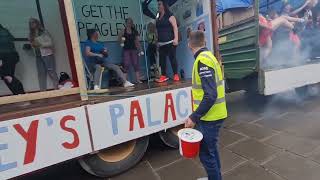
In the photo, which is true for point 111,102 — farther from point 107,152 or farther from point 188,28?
point 188,28

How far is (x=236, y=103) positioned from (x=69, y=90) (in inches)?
217

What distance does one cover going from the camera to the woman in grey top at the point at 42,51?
499 centimetres

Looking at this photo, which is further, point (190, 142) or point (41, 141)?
point (41, 141)

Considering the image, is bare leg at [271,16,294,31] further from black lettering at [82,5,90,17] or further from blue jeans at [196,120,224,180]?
blue jeans at [196,120,224,180]

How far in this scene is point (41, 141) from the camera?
2871mm

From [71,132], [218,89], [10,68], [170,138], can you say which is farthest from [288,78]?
[10,68]

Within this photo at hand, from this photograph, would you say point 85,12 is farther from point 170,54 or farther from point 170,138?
point 170,138

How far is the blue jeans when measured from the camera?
275cm

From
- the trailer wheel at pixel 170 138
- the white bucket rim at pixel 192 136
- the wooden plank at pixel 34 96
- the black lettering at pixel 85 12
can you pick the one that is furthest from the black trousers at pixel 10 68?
the white bucket rim at pixel 192 136

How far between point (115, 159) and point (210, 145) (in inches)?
63.1

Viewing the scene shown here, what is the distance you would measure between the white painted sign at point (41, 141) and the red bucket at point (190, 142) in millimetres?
1242

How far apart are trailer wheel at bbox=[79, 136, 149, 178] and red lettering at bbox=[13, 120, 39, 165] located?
0.75 meters

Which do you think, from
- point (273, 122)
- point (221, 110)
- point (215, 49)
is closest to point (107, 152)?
point (221, 110)

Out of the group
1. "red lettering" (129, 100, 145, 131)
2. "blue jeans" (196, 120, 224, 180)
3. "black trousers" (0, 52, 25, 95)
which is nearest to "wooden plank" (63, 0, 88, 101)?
"red lettering" (129, 100, 145, 131)
